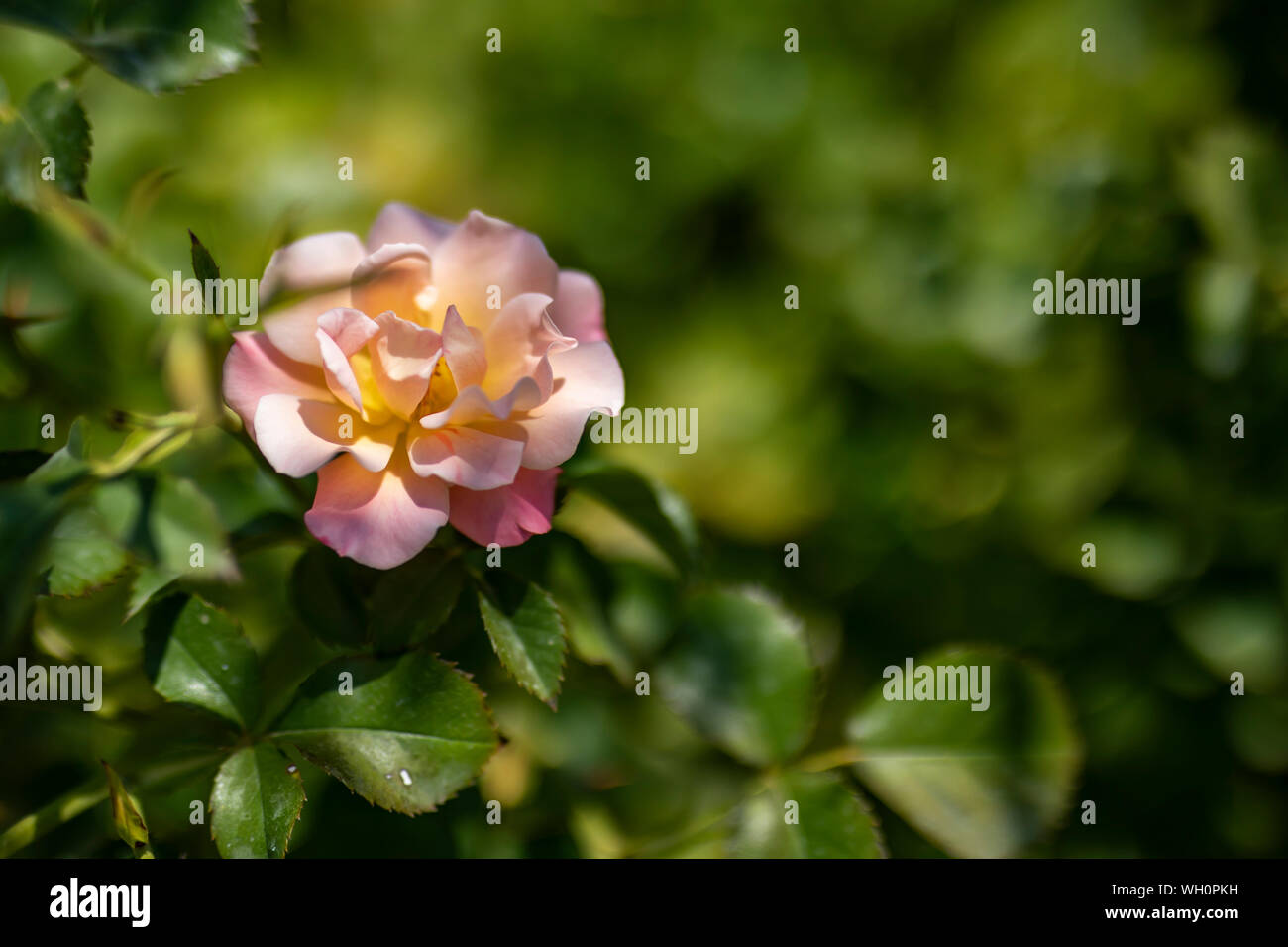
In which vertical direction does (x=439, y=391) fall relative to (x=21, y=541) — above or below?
above

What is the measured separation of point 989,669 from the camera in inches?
28.9

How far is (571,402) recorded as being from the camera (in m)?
0.54

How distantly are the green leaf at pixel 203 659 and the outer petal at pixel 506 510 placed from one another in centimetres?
17

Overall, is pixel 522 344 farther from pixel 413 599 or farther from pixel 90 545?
pixel 90 545

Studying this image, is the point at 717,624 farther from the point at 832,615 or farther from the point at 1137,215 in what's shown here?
the point at 1137,215

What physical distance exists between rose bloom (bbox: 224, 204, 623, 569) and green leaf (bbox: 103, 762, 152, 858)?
0.58ft

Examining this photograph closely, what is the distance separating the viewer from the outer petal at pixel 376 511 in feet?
1.63

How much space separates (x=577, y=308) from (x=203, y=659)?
0.31m

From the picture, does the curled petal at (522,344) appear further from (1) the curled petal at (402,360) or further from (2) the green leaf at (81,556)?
(2) the green leaf at (81,556)

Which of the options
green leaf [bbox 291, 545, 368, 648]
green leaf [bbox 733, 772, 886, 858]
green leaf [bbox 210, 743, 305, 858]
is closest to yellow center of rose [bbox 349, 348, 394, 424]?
green leaf [bbox 291, 545, 368, 648]

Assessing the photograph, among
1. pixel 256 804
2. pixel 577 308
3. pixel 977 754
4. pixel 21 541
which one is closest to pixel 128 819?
pixel 256 804

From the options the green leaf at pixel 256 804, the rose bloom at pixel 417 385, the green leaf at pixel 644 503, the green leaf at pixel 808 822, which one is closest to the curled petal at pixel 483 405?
the rose bloom at pixel 417 385

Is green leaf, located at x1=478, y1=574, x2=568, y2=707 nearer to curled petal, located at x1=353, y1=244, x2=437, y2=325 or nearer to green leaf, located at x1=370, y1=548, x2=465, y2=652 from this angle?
green leaf, located at x1=370, y1=548, x2=465, y2=652
